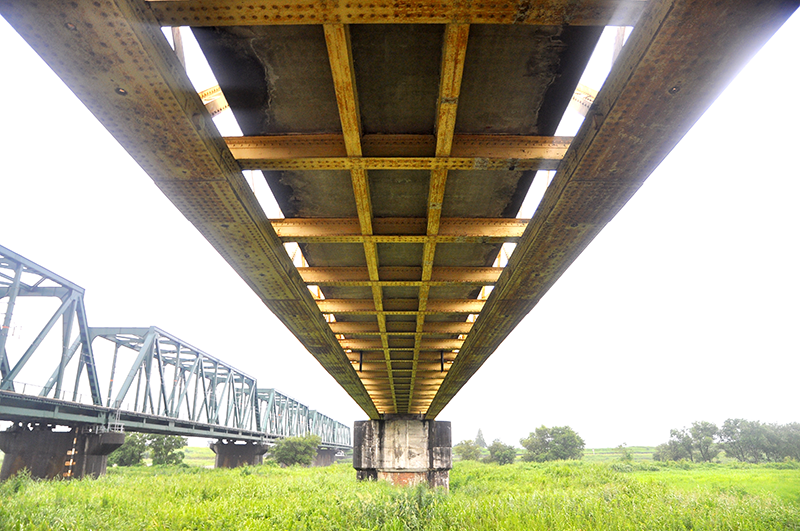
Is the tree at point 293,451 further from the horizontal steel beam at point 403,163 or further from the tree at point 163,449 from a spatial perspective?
the horizontal steel beam at point 403,163

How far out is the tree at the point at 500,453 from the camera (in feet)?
277

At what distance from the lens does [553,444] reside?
88.5m

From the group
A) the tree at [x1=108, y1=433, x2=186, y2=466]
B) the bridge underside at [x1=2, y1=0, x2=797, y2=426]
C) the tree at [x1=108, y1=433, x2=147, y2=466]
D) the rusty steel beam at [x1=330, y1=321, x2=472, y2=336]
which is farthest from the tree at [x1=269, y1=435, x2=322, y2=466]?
the bridge underside at [x1=2, y1=0, x2=797, y2=426]

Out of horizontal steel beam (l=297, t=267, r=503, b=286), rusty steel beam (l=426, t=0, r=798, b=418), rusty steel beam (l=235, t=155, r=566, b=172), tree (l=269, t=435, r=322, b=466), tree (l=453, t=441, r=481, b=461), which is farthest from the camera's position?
tree (l=453, t=441, r=481, b=461)

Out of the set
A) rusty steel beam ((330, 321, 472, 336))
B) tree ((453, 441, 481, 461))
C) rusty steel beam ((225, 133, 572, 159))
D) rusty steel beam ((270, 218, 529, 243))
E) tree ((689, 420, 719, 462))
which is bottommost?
tree ((453, 441, 481, 461))

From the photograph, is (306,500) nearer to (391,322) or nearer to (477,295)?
(391,322)

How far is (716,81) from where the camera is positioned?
334 centimetres

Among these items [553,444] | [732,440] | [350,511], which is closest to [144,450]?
[350,511]

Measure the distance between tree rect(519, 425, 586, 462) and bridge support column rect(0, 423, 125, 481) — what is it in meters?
77.6

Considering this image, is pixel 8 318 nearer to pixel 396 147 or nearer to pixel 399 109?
pixel 396 147

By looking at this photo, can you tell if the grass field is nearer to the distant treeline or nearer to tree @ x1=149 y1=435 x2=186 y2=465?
tree @ x1=149 y1=435 x2=186 y2=465

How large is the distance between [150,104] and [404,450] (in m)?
28.5

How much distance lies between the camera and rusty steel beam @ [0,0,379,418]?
289 cm

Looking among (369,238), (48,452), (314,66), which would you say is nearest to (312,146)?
(314,66)
